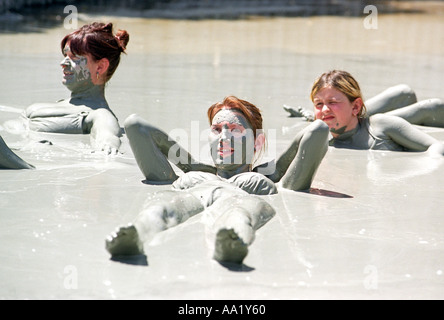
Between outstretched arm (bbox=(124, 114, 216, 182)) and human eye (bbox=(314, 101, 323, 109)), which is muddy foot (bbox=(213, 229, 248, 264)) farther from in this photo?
human eye (bbox=(314, 101, 323, 109))

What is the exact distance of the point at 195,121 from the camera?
7520 millimetres

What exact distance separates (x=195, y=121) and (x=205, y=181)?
2.68 metres

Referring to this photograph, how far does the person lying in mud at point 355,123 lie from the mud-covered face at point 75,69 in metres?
2.01

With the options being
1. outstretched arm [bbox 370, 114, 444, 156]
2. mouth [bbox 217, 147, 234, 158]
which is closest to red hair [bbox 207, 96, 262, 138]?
mouth [bbox 217, 147, 234, 158]

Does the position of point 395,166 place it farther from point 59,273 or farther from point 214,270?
point 59,273

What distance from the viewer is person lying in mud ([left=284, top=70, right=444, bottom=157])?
21.4 ft

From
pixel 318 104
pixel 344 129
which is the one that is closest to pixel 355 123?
pixel 344 129

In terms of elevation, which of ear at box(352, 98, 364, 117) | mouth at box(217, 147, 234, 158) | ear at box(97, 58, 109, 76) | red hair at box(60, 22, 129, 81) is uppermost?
red hair at box(60, 22, 129, 81)

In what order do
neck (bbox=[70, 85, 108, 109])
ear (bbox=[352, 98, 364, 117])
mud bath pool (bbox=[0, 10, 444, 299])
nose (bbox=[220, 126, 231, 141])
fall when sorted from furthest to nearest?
1. neck (bbox=[70, 85, 108, 109])
2. ear (bbox=[352, 98, 364, 117])
3. nose (bbox=[220, 126, 231, 141])
4. mud bath pool (bbox=[0, 10, 444, 299])

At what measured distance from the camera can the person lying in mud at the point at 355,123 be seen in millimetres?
6508

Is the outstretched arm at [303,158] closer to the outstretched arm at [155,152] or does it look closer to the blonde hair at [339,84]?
the outstretched arm at [155,152]

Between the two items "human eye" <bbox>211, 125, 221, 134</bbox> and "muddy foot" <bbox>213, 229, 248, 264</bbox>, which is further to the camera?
"human eye" <bbox>211, 125, 221, 134</bbox>
